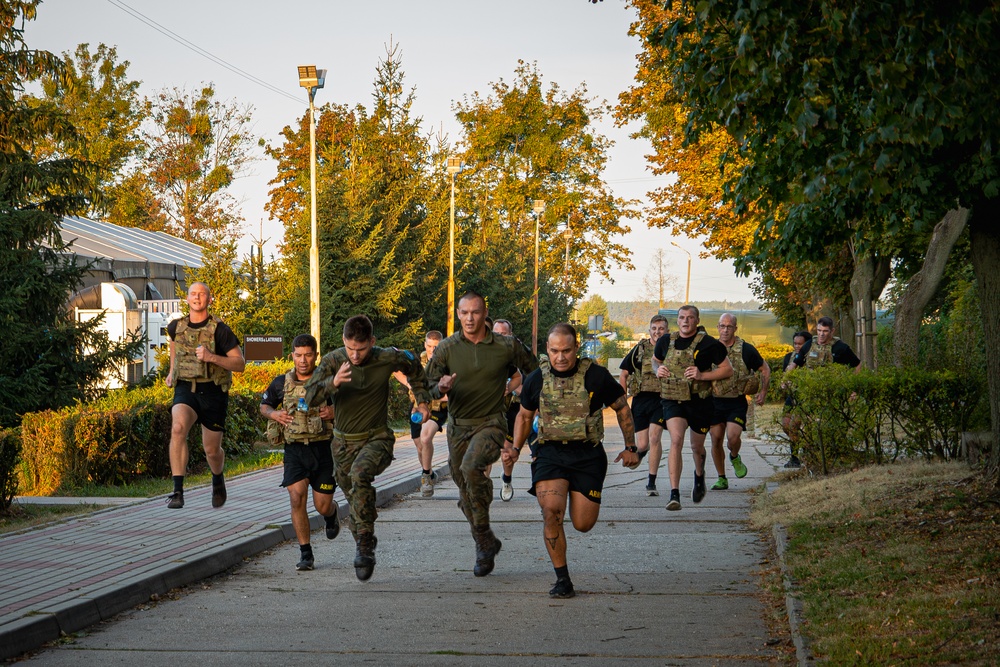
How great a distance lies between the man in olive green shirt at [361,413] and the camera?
8.37 m

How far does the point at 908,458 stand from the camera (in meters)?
12.6

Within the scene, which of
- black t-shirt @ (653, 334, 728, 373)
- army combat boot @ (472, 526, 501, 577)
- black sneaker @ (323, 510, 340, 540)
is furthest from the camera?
black t-shirt @ (653, 334, 728, 373)

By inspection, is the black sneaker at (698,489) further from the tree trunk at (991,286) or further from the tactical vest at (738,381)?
the tree trunk at (991,286)

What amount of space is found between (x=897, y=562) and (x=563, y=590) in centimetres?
216

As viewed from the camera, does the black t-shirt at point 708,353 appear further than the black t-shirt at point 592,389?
Yes

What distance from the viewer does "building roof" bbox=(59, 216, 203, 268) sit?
1350 inches

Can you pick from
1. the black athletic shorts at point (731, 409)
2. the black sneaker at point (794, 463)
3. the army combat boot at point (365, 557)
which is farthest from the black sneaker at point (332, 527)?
the black sneaker at point (794, 463)

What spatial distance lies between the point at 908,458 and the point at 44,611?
9139 millimetres

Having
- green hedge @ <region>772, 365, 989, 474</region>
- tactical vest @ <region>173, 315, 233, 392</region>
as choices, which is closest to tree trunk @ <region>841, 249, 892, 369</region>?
green hedge @ <region>772, 365, 989, 474</region>

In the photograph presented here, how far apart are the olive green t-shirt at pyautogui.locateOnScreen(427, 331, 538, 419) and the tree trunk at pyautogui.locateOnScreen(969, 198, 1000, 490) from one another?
4.14m

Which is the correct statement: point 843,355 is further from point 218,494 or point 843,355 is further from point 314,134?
point 314,134

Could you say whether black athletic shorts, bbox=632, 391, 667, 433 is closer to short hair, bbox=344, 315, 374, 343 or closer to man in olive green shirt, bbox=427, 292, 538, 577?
man in olive green shirt, bbox=427, 292, 538, 577

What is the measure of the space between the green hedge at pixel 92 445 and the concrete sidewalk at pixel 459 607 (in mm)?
2761

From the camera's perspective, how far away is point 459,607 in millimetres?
7441
